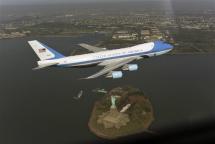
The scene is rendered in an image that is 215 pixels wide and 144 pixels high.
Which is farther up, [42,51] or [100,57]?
[42,51]

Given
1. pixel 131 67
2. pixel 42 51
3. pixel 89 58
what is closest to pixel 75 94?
pixel 89 58

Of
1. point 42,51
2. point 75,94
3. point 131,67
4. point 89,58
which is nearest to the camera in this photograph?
point 131,67

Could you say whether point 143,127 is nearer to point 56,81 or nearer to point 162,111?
point 162,111

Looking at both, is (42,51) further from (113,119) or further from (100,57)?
(113,119)

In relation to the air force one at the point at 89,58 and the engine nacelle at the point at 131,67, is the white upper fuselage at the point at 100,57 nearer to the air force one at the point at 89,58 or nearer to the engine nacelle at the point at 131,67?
the air force one at the point at 89,58

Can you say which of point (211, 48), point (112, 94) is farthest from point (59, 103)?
point (211, 48)

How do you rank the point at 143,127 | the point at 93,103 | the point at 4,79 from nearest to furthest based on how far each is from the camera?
the point at 143,127, the point at 93,103, the point at 4,79
